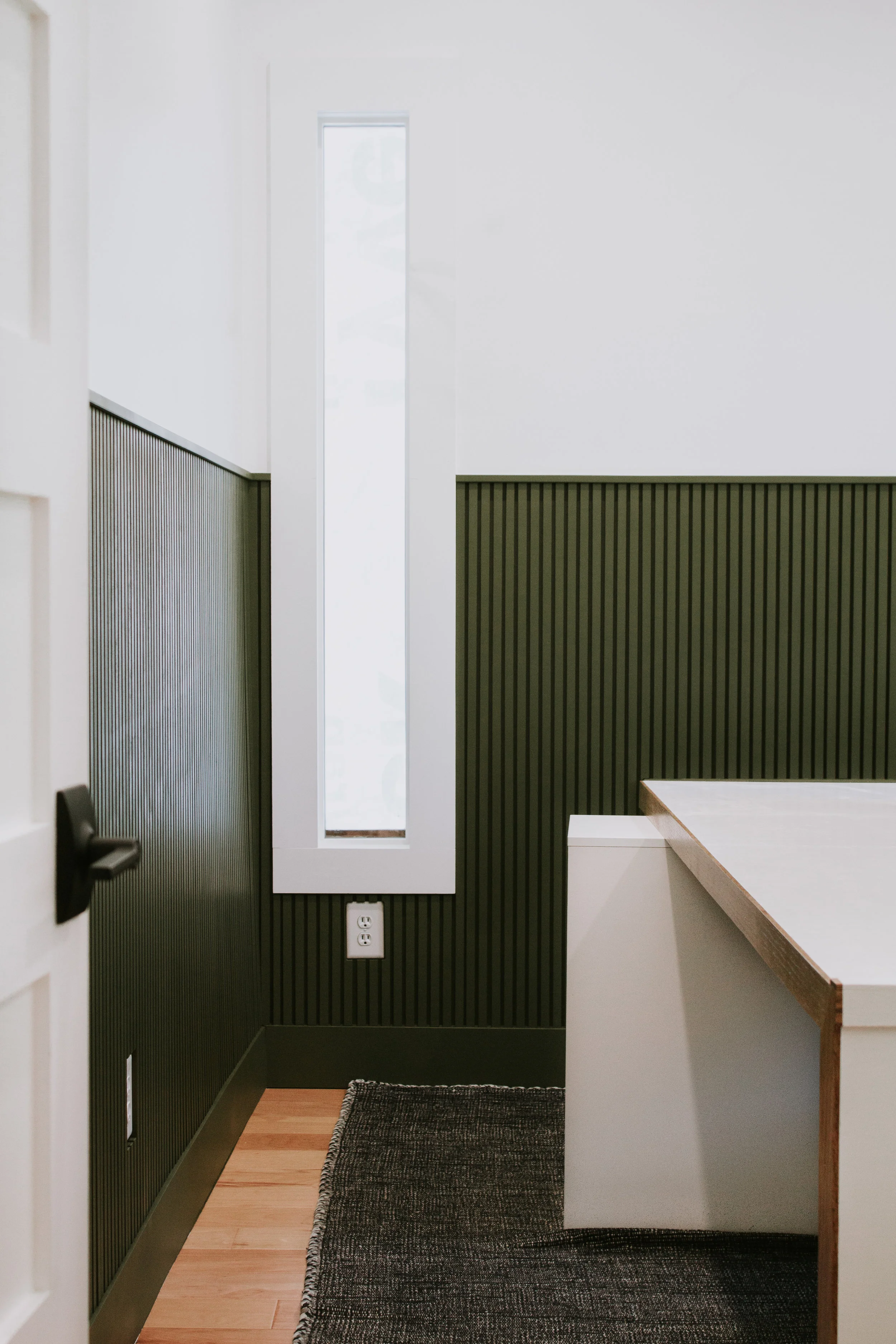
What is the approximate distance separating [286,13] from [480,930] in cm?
203

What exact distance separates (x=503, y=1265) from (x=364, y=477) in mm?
1530

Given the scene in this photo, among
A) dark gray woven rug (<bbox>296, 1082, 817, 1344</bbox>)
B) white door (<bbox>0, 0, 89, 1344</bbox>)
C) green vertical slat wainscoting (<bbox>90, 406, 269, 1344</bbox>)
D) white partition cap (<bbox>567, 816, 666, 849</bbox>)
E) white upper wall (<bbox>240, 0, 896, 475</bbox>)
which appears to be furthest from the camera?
white upper wall (<bbox>240, 0, 896, 475</bbox>)

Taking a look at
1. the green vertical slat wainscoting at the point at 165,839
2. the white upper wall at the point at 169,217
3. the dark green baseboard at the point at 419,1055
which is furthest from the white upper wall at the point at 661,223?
the dark green baseboard at the point at 419,1055

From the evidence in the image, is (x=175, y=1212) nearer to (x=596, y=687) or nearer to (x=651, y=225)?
(x=596, y=687)

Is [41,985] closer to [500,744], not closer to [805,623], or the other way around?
[500,744]

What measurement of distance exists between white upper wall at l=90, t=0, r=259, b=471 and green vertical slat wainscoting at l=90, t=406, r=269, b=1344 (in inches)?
4.1

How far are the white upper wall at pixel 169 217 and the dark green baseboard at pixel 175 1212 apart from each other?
120 centimetres

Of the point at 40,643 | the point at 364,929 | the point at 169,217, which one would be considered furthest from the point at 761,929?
the point at 169,217

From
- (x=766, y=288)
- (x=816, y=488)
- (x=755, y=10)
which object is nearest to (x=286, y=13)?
(x=755, y=10)

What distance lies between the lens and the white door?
0.76 metres

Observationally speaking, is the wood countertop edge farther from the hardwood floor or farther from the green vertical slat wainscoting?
the hardwood floor

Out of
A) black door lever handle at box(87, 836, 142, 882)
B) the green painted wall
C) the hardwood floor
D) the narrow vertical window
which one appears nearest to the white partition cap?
the green painted wall

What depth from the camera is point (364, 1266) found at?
5.03 ft

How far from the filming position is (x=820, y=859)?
1.24 meters
